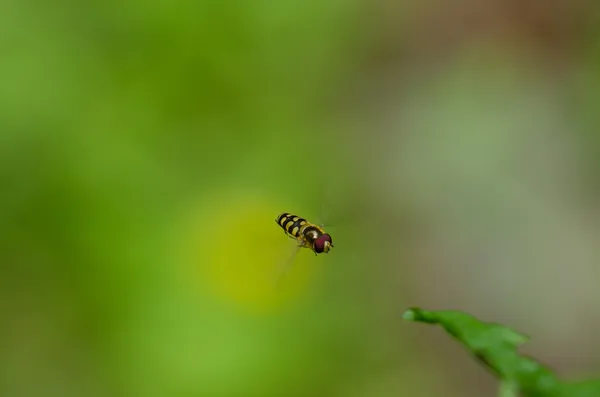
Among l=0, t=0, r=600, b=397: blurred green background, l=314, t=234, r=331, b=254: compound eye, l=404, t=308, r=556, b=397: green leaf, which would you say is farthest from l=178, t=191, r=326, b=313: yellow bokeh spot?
l=404, t=308, r=556, b=397: green leaf

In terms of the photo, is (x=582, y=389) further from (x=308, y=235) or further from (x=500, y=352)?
(x=308, y=235)

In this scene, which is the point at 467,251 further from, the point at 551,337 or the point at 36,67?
the point at 36,67

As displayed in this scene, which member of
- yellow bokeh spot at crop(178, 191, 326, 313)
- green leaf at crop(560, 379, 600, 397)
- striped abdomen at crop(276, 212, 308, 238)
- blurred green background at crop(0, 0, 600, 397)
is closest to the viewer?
green leaf at crop(560, 379, 600, 397)

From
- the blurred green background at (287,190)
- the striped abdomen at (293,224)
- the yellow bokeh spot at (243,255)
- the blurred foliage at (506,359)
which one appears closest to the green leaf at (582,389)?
the blurred foliage at (506,359)

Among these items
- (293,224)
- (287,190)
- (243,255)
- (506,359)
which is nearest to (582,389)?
(506,359)

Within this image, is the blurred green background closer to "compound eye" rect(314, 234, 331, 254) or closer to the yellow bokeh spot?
the yellow bokeh spot

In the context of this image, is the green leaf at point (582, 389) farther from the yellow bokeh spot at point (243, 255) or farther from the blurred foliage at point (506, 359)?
the yellow bokeh spot at point (243, 255)

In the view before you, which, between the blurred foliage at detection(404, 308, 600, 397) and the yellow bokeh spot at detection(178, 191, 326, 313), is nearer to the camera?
the blurred foliage at detection(404, 308, 600, 397)
